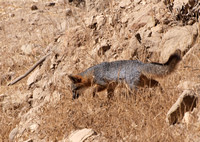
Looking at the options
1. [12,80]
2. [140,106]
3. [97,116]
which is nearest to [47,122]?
[97,116]

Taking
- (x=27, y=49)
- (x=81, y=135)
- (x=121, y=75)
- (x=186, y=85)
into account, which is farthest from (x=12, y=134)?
(x=27, y=49)

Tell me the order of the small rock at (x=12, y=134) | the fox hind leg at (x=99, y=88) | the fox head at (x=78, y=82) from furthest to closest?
1. the fox head at (x=78, y=82)
2. the fox hind leg at (x=99, y=88)
3. the small rock at (x=12, y=134)

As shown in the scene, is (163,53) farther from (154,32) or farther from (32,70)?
(32,70)

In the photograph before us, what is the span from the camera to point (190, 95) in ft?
13.8

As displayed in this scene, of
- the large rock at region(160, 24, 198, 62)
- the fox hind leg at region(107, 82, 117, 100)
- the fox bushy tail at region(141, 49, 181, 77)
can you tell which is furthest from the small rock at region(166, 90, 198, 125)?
the large rock at region(160, 24, 198, 62)

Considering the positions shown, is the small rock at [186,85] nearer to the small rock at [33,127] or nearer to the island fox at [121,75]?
the island fox at [121,75]

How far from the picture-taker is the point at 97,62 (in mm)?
6828

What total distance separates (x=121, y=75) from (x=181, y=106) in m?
1.68

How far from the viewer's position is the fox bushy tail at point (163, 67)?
5.02 metres

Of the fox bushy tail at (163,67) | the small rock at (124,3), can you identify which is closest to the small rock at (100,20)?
the small rock at (124,3)

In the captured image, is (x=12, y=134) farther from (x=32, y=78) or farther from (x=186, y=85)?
(x=186, y=85)

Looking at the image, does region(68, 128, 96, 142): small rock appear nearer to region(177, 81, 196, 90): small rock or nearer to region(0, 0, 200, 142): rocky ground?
region(0, 0, 200, 142): rocky ground

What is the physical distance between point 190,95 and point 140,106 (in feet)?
2.75

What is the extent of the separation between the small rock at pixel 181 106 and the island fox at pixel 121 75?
35.5 inches
